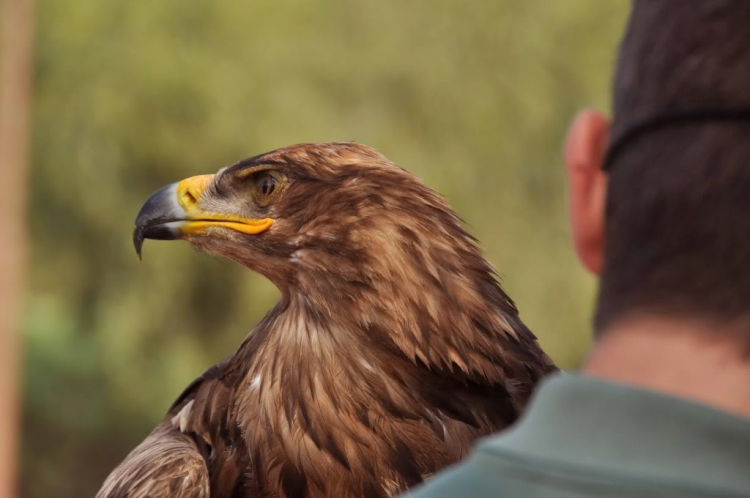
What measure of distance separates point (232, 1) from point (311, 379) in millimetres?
11100

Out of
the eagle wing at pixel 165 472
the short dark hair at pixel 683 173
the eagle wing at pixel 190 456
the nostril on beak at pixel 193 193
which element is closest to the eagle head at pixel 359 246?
the nostril on beak at pixel 193 193

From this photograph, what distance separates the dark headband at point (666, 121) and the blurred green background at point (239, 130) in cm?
1146

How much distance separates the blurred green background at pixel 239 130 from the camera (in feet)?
44.0

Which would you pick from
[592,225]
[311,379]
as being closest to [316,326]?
[311,379]

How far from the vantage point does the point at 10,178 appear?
41.8 ft

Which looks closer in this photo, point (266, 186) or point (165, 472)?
point (165, 472)

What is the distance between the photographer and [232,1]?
13758mm

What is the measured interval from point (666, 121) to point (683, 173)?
0.06 metres

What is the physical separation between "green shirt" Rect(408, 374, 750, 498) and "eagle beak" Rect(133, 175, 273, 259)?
7.83 ft

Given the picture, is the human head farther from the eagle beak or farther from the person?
the eagle beak

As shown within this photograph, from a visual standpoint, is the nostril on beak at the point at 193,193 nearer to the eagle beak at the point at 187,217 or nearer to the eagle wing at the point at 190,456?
the eagle beak at the point at 187,217

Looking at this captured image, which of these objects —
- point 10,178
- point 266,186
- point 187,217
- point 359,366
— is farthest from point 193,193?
point 10,178

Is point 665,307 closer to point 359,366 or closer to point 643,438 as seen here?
point 643,438

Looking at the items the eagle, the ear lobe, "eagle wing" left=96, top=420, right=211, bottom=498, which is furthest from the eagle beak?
the ear lobe
